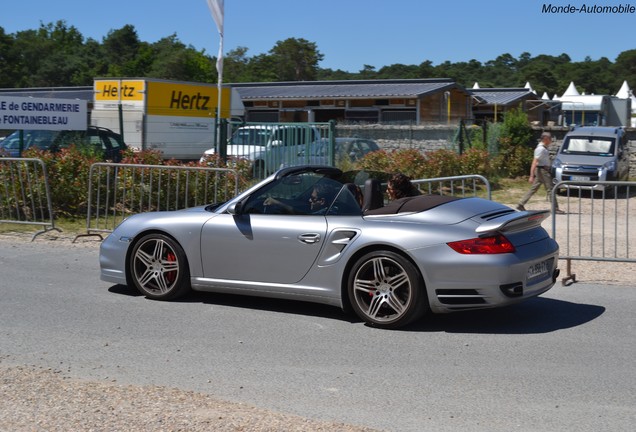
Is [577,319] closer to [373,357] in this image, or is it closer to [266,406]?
[373,357]

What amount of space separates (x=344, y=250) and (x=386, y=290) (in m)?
0.54

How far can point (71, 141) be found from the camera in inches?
755

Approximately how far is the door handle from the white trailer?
1701 centimetres

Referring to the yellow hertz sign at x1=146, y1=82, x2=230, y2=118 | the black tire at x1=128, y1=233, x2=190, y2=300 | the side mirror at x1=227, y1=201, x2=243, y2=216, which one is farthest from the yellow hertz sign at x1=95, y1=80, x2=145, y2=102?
the side mirror at x1=227, y1=201, x2=243, y2=216

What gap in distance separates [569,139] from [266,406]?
20.3 m

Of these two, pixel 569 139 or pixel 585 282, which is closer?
pixel 585 282

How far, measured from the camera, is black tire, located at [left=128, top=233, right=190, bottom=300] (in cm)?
822

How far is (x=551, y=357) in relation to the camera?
629cm

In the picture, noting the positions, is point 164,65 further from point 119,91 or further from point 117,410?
point 117,410

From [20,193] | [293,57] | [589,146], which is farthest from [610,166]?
[293,57]

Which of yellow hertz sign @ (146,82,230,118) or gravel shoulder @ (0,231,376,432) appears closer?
gravel shoulder @ (0,231,376,432)

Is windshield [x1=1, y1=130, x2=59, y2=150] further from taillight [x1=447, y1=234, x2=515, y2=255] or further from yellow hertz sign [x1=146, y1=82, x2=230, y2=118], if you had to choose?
taillight [x1=447, y1=234, x2=515, y2=255]

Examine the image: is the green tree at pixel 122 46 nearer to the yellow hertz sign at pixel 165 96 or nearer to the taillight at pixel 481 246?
the yellow hertz sign at pixel 165 96

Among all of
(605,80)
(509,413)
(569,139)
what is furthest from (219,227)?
(605,80)
